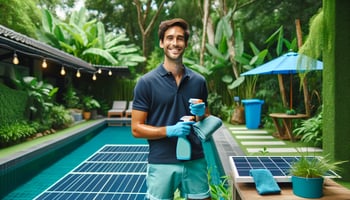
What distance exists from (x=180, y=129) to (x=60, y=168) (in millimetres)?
4559

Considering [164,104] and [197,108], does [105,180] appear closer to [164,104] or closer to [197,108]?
[164,104]

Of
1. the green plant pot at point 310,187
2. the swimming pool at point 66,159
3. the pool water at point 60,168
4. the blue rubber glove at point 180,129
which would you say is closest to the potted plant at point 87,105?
the swimming pool at point 66,159

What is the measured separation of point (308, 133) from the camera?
5820mm

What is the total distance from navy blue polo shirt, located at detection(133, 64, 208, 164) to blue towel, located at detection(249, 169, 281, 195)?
51 cm

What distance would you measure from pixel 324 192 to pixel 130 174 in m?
3.46

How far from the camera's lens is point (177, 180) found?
1.82m

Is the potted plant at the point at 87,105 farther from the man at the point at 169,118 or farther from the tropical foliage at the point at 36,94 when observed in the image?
the man at the point at 169,118

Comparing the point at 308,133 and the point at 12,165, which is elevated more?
the point at 308,133

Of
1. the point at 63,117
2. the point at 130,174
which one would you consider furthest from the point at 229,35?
the point at 130,174

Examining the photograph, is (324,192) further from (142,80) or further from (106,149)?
(106,149)

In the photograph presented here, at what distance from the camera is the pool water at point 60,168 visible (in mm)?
4223

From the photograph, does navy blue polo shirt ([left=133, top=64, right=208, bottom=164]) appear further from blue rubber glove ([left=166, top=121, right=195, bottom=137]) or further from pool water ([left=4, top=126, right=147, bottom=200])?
pool water ([left=4, top=126, right=147, bottom=200])

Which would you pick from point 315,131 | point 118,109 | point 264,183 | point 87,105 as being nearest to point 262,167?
point 264,183

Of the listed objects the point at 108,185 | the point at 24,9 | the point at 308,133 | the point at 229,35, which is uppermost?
the point at 24,9
